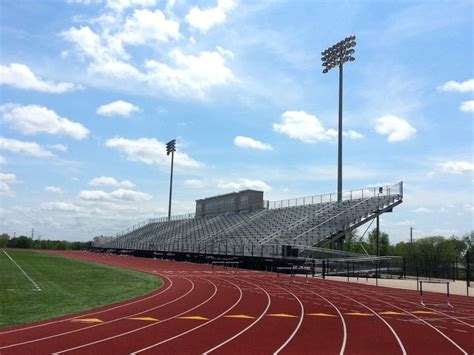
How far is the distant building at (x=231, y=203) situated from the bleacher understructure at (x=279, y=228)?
4.45ft

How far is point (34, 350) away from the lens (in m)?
8.32

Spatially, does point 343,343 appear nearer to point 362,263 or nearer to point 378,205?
point 362,263

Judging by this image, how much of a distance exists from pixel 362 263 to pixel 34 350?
83.8 ft

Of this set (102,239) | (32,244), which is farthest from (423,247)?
(32,244)

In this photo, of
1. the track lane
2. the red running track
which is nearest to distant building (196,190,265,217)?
the red running track

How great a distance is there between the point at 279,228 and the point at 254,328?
31.5 meters

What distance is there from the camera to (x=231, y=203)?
203ft

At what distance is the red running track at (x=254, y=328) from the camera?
28.8 ft

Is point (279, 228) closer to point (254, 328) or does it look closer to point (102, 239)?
point (254, 328)

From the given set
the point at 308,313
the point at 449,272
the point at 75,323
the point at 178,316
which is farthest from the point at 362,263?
the point at 75,323

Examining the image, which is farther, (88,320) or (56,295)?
Result: (56,295)

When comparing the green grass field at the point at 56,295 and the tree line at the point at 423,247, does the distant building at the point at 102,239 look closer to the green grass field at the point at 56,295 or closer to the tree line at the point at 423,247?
the tree line at the point at 423,247

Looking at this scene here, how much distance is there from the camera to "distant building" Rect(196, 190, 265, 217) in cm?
5806

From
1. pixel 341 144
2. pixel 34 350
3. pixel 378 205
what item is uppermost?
pixel 341 144
